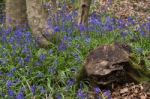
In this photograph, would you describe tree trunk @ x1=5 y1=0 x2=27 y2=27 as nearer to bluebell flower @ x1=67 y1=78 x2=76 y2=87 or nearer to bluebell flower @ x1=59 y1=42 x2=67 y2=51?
bluebell flower @ x1=59 y1=42 x2=67 y2=51

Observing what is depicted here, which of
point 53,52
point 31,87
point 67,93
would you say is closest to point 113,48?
point 67,93

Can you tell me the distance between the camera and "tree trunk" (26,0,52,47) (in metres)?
6.50

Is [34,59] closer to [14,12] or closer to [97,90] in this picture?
[97,90]

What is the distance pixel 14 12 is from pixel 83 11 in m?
1.52

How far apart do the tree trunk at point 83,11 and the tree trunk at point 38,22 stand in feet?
4.66

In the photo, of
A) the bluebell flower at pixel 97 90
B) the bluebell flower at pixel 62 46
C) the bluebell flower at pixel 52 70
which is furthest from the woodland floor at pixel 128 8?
the bluebell flower at pixel 97 90

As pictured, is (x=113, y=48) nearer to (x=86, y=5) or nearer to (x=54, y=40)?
(x=54, y=40)

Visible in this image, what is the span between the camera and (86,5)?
25.9 feet

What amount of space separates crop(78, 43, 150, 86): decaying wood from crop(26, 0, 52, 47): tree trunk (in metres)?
1.59

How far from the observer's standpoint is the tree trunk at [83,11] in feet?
25.7

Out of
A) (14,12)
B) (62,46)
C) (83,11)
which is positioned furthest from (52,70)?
(14,12)

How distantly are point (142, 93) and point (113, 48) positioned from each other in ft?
2.23

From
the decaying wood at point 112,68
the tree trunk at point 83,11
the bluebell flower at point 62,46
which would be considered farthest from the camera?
the tree trunk at point 83,11

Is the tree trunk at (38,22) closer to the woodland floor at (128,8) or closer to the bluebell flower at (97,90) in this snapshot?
the bluebell flower at (97,90)
